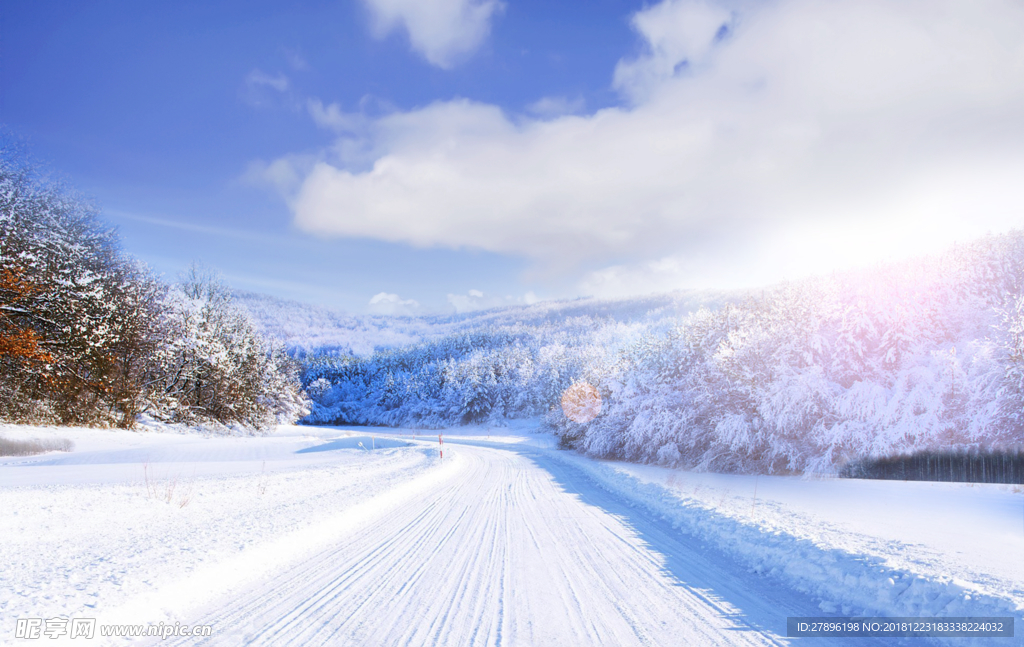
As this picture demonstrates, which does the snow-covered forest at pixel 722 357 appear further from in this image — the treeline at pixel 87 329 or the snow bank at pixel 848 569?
the snow bank at pixel 848 569

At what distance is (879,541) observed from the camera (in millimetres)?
7098

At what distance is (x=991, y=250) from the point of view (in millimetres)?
19672

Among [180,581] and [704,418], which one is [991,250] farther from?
[180,581]

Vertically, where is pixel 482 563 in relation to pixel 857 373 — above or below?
below

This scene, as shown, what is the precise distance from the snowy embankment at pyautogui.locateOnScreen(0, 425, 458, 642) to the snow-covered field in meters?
0.03

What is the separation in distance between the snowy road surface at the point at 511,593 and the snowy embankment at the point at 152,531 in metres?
0.40

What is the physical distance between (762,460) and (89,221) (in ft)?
119

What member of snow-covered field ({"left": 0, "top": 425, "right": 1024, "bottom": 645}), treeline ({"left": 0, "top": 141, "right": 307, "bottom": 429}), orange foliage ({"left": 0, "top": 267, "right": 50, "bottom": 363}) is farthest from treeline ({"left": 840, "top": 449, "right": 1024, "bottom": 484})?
treeline ({"left": 0, "top": 141, "right": 307, "bottom": 429})

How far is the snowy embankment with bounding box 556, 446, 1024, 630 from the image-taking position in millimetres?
4645

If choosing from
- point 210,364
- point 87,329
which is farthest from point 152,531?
point 210,364

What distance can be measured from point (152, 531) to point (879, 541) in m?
10.8

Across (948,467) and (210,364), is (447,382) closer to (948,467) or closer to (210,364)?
(210,364)

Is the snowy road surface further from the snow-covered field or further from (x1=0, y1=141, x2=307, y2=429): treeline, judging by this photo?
(x1=0, y1=141, x2=307, y2=429): treeline

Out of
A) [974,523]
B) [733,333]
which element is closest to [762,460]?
[733,333]
